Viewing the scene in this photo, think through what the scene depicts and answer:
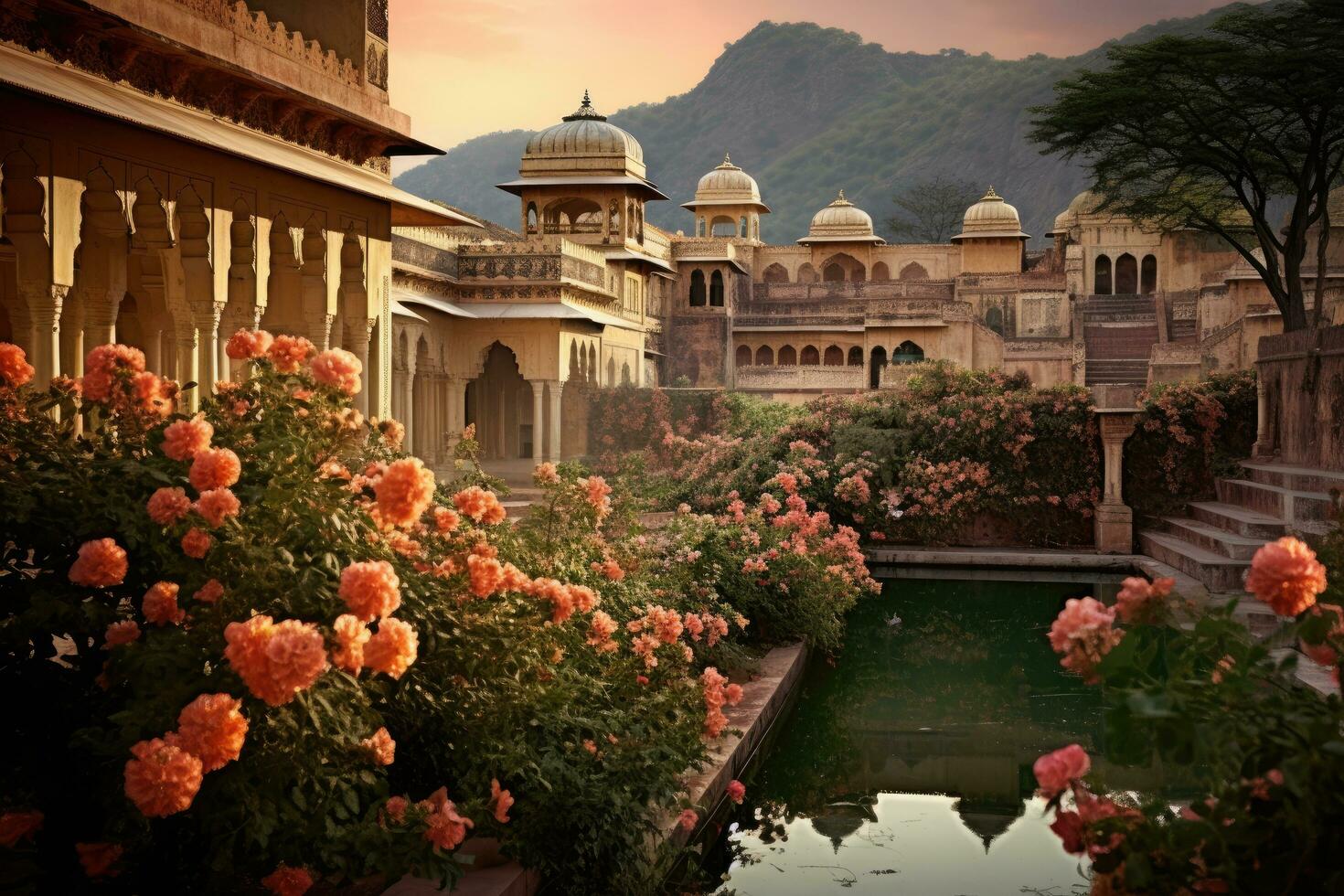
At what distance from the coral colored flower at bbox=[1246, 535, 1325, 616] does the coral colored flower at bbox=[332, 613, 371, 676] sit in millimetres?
1924

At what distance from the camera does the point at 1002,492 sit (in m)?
15.5

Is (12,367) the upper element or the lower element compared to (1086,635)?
upper

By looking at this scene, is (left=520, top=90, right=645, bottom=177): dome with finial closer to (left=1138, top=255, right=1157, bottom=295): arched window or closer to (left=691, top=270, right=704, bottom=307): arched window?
(left=691, top=270, right=704, bottom=307): arched window

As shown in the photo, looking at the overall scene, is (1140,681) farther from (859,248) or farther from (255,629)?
(859,248)

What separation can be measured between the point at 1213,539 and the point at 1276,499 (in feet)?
2.28

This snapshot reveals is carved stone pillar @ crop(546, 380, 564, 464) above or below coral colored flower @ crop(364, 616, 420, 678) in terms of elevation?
above

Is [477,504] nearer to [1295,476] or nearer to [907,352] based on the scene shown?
[1295,476]

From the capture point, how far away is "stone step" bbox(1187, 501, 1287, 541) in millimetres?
12375

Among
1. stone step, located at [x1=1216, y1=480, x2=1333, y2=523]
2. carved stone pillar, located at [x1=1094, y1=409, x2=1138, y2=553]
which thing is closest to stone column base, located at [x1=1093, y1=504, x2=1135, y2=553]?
carved stone pillar, located at [x1=1094, y1=409, x2=1138, y2=553]

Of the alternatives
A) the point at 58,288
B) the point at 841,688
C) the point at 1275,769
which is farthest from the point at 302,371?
the point at 841,688

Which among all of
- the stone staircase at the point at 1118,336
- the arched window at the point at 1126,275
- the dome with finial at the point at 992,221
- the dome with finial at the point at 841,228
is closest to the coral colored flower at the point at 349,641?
the stone staircase at the point at 1118,336

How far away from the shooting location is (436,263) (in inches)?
846

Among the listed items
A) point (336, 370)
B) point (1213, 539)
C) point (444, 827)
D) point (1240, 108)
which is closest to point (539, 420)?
point (1240, 108)

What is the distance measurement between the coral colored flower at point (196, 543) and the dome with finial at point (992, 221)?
42.7m
